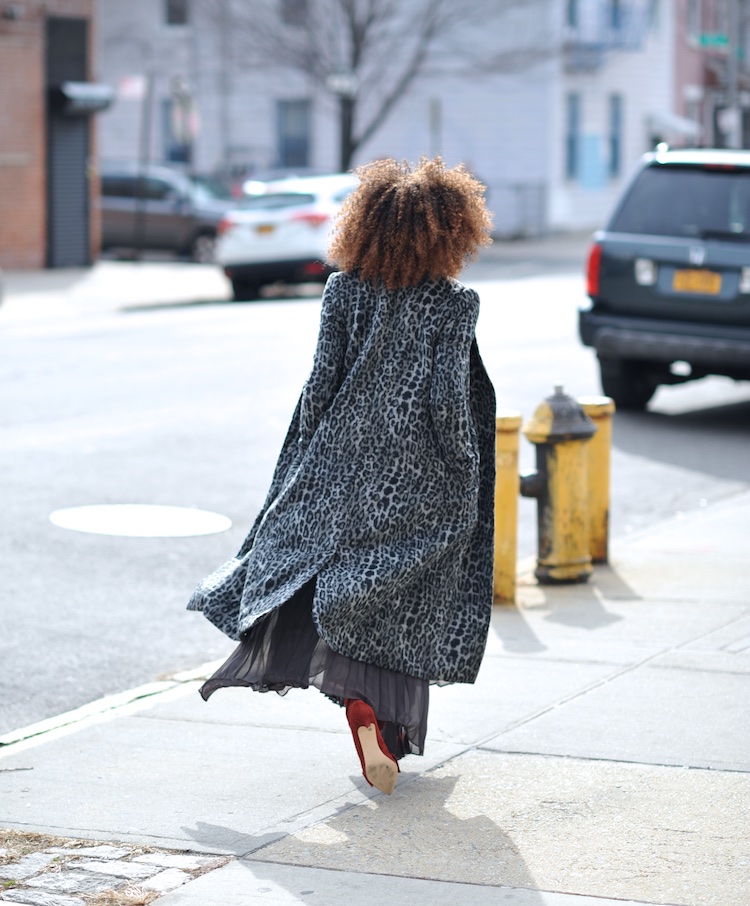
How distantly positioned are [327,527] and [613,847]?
3.58 feet

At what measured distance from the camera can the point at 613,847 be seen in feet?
13.7

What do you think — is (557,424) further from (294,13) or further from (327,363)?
(294,13)

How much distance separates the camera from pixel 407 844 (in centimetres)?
424

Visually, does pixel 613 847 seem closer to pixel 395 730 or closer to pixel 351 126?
pixel 395 730

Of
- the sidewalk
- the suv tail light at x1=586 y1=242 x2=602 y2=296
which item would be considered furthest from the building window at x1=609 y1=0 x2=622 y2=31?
the sidewalk

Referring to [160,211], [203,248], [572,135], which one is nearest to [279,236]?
[203,248]

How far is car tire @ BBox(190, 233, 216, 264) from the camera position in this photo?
30.4 metres

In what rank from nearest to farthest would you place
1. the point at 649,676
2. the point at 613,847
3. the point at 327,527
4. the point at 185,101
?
1. the point at 613,847
2. the point at 327,527
3. the point at 649,676
4. the point at 185,101

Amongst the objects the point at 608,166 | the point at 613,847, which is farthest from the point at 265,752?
the point at 608,166

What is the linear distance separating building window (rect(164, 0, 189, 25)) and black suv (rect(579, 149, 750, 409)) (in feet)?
102

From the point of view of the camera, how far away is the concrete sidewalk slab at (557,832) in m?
3.98

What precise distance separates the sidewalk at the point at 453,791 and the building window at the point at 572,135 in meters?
35.9

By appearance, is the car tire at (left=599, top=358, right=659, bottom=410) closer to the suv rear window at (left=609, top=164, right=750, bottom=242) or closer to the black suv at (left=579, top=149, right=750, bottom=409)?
the black suv at (left=579, top=149, right=750, bottom=409)

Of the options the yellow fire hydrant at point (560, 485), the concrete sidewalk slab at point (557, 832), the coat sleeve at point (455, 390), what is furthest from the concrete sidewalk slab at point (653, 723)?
the yellow fire hydrant at point (560, 485)
